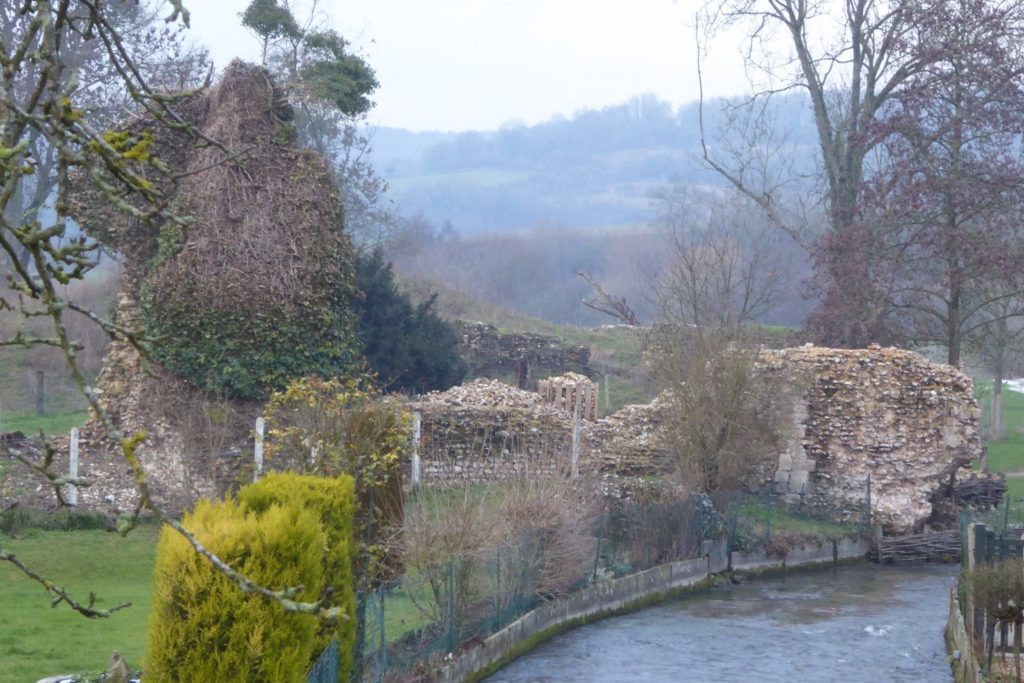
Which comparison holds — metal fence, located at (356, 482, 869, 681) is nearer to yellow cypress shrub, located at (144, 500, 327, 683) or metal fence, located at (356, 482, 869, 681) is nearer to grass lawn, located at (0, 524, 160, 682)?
grass lawn, located at (0, 524, 160, 682)

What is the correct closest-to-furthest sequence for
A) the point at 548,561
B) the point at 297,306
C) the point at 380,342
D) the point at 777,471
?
the point at 548,561, the point at 297,306, the point at 777,471, the point at 380,342

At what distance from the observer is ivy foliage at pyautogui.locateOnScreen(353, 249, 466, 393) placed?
3055 centimetres

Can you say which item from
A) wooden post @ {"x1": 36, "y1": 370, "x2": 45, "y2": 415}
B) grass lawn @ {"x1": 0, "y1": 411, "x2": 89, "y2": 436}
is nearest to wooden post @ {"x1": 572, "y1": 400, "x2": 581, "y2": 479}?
grass lawn @ {"x1": 0, "y1": 411, "x2": 89, "y2": 436}

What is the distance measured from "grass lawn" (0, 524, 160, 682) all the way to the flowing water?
4.52 meters

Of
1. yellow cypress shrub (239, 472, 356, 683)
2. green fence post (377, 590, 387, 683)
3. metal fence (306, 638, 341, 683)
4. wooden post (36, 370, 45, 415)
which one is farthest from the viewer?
wooden post (36, 370, 45, 415)

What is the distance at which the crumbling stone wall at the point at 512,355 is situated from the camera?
39906mm

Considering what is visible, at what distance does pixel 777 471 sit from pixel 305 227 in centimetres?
1185

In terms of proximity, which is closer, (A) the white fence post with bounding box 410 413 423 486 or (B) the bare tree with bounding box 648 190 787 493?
(A) the white fence post with bounding box 410 413 423 486

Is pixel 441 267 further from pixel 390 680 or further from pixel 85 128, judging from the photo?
pixel 85 128

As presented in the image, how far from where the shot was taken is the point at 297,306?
2291cm

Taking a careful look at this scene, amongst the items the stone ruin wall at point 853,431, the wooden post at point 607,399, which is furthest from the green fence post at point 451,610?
the wooden post at point 607,399

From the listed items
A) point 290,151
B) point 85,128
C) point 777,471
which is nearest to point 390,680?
point 85,128

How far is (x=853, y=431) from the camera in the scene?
27781mm

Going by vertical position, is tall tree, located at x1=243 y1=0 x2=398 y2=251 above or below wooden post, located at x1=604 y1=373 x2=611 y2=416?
above
